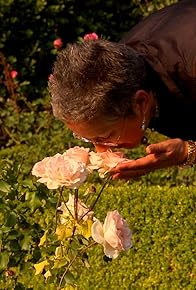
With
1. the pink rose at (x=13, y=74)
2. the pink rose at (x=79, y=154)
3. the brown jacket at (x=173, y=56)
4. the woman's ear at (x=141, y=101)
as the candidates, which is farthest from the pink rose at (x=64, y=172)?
the pink rose at (x=13, y=74)

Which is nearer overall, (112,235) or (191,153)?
(112,235)

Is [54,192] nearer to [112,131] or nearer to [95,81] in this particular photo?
[112,131]

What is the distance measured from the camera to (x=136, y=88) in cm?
298

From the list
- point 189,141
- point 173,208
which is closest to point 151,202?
point 173,208

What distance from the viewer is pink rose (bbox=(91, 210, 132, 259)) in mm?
2896

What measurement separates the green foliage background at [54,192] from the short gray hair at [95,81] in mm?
411

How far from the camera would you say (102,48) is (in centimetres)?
300

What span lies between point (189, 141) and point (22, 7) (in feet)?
14.8

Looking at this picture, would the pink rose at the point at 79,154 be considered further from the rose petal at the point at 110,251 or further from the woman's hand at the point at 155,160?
the rose petal at the point at 110,251

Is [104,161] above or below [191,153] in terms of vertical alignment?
above

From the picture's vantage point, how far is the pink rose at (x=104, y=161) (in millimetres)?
2934

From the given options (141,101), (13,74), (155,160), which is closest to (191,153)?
(155,160)

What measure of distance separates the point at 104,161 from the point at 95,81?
25 centimetres

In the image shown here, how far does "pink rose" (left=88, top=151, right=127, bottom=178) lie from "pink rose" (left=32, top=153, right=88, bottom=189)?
6 centimetres
